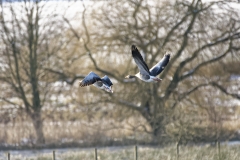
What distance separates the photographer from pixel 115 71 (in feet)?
73.4

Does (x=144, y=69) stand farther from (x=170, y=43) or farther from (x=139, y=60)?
(x=170, y=43)

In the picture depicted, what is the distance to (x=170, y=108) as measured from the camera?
2069cm

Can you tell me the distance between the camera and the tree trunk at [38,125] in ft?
70.0

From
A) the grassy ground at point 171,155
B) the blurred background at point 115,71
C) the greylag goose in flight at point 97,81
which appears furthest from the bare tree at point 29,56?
the greylag goose in flight at point 97,81

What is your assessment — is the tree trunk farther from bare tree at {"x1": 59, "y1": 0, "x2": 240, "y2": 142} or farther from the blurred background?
bare tree at {"x1": 59, "y1": 0, "x2": 240, "y2": 142}

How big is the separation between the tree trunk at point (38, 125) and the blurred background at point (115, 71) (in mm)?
40

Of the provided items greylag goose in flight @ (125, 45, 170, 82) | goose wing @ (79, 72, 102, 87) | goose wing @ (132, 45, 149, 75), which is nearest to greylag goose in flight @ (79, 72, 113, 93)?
goose wing @ (79, 72, 102, 87)

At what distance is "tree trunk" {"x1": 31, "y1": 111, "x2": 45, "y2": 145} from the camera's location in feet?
70.0

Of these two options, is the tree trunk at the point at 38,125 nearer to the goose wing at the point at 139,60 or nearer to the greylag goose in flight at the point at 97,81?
the greylag goose in flight at the point at 97,81

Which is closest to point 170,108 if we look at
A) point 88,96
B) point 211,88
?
point 211,88

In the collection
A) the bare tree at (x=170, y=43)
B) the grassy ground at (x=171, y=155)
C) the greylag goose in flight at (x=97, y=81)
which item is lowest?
the grassy ground at (x=171, y=155)

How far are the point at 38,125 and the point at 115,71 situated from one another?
3.29 meters

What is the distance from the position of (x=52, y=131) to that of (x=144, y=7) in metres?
5.31

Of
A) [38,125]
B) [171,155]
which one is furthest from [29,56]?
[171,155]
